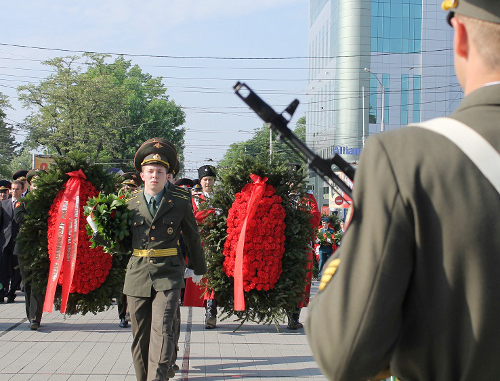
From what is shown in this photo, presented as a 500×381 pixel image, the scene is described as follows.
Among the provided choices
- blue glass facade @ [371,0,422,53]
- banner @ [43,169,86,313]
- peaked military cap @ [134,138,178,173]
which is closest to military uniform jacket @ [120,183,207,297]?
peaked military cap @ [134,138,178,173]

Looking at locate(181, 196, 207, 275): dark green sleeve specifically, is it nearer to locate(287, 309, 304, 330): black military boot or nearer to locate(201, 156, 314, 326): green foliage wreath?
locate(201, 156, 314, 326): green foliage wreath

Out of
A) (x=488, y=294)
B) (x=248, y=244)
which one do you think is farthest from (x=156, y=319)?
(x=488, y=294)

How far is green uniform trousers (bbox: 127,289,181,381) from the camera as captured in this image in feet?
20.6

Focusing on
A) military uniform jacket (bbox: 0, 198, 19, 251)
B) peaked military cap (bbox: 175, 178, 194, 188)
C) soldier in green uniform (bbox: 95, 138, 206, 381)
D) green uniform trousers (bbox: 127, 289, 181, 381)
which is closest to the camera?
green uniform trousers (bbox: 127, 289, 181, 381)

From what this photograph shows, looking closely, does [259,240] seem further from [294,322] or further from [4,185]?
[4,185]

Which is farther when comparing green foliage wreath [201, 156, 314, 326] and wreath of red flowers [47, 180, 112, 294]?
green foliage wreath [201, 156, 314, 326]

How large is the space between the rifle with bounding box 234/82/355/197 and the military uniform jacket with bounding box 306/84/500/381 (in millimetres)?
548

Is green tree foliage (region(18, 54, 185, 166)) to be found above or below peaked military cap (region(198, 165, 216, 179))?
above

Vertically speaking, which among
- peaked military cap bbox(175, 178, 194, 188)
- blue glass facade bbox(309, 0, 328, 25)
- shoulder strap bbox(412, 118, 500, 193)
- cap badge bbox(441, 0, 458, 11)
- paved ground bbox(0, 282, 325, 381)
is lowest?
paved ground bbox(0, 282, 325, 381)

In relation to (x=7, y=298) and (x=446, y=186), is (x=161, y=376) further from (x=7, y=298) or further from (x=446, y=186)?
(x=7, y=298)

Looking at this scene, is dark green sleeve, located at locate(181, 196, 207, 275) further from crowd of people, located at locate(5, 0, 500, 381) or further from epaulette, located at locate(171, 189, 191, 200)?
crowd of people, located at locate(5, 0, 500, 381)

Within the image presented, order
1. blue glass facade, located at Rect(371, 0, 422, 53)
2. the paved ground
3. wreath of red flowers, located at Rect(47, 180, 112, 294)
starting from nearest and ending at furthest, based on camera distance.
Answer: the paved ground → wreath of red flowers, located at Rect(47, 180, 112, 294) → blue glass facade, located at Rect(371, 0, 422, 53)

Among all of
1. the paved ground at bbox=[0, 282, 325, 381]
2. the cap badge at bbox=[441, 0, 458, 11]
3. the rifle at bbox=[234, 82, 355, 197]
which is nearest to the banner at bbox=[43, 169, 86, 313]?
the paved ground at bbox=[0, 282, 325, 381]

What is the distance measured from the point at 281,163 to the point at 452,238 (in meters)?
8.83
